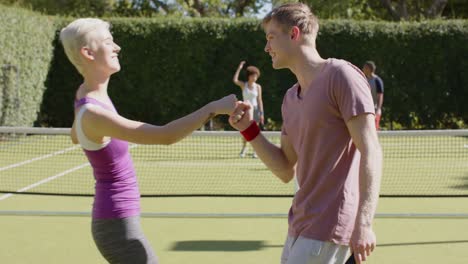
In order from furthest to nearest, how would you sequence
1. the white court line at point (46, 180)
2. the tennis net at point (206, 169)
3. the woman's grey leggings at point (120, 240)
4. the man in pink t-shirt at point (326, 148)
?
the tennis net at point (206, 169), the white court line at point (46, 180), the woman's grey leggings at point (120, 240), the man in pink t-shirt at point (326, 148)

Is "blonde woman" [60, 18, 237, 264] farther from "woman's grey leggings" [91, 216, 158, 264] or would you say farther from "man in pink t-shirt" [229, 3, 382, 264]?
"man in pink t-shirt" [229, 3, 382, 264]

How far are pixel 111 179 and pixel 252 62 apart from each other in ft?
63.3

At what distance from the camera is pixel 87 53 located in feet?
12.5

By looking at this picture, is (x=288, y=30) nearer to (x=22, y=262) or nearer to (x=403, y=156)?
(x=22, y=262)

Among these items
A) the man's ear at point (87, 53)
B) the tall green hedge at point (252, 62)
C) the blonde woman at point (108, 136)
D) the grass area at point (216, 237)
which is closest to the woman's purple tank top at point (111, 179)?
the blonde woman at point (108, 136)

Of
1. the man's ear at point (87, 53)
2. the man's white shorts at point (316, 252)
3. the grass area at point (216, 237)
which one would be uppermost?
the man's ear at point (87, 53)

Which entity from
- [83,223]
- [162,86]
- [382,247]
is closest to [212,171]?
[83,223]

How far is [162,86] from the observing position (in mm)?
23125

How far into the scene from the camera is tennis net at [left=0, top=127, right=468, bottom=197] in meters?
11.6

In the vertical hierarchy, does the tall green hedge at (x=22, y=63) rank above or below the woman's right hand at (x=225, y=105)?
below

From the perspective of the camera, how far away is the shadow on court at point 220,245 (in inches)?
300

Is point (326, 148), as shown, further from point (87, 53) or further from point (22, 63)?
point (22, 63)

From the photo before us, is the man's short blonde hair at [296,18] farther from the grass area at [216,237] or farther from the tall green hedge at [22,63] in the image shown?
the tall green hedge at [22,63]

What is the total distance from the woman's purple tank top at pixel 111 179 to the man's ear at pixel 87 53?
7.5 inches
